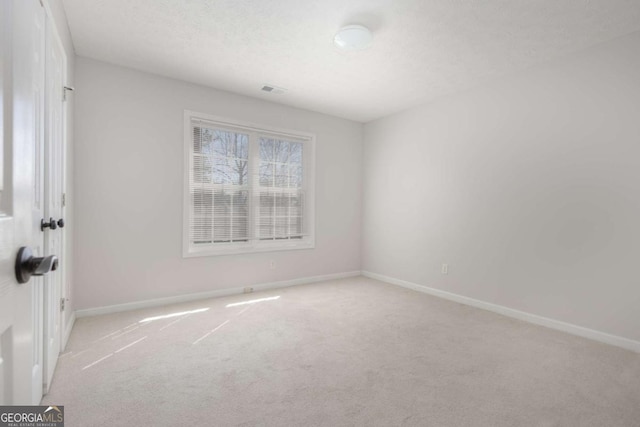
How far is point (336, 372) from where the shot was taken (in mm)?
2188

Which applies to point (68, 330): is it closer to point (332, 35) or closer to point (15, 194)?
point (15, 194)

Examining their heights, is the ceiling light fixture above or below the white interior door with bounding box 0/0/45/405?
above

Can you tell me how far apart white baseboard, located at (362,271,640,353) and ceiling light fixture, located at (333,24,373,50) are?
3.15m

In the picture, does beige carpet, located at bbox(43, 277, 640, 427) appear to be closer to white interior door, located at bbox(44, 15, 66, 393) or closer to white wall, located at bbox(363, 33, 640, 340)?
white interior door, located at bbox(44, 15, 66, 393)

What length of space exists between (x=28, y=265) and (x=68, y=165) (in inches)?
104

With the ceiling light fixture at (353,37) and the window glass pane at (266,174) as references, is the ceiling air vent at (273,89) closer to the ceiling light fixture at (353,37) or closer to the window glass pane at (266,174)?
A: the window glass pane at (266,174)

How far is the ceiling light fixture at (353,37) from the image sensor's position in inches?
101

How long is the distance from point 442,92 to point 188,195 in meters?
3.48

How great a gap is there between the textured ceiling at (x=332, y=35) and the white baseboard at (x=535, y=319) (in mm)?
2639

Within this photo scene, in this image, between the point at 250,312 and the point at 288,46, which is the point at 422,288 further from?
the point at 288,46

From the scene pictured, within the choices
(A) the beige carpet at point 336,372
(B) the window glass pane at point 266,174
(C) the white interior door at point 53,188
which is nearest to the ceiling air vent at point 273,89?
(B) the window glass pane at point 266,174

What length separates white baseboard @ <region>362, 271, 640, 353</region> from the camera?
269cm

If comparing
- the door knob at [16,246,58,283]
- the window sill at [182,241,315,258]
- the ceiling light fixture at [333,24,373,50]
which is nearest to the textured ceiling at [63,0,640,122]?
the ceiling light fixture at [333,24,373,50]

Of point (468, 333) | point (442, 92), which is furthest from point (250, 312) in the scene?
point (442, 92)
